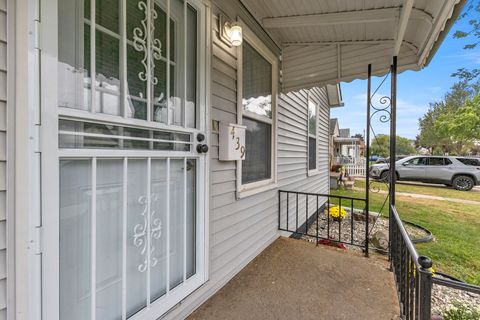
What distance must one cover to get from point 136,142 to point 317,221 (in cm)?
257

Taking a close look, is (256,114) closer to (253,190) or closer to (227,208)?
(253,190)

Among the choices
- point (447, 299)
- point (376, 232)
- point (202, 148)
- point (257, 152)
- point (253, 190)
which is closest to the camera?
point (202, 148)

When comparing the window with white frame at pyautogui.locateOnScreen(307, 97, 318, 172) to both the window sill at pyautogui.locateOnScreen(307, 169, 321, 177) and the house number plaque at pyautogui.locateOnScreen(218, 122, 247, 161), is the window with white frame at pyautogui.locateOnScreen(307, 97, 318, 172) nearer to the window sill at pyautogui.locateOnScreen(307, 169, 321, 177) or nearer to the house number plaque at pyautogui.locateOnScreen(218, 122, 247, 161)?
the window sill at pyautogui.locateOnScreen(307, 169, 321, 177)

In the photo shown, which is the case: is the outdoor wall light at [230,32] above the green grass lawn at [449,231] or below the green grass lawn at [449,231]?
above

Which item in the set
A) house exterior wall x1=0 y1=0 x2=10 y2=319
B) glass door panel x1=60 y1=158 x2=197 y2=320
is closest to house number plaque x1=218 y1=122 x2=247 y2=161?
glass door panel x1=60 y1=158 x2=197 y2=320

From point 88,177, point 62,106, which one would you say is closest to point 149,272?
point 88,177

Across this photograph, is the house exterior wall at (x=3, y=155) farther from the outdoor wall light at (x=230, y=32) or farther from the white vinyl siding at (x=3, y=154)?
the outdoor wall light at (x=230, y=32)

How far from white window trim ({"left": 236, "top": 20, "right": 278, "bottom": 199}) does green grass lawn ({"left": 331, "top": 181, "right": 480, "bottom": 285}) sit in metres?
2.40

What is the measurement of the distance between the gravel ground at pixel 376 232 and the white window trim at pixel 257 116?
1.08 metres

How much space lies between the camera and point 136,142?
1.40m

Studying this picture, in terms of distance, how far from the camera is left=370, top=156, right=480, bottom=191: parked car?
9.75m

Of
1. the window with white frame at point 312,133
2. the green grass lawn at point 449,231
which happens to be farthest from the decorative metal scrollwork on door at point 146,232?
the window with white frame at point 312,133

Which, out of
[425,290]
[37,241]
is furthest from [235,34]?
[425,290]

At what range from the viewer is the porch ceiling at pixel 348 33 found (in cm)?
214
